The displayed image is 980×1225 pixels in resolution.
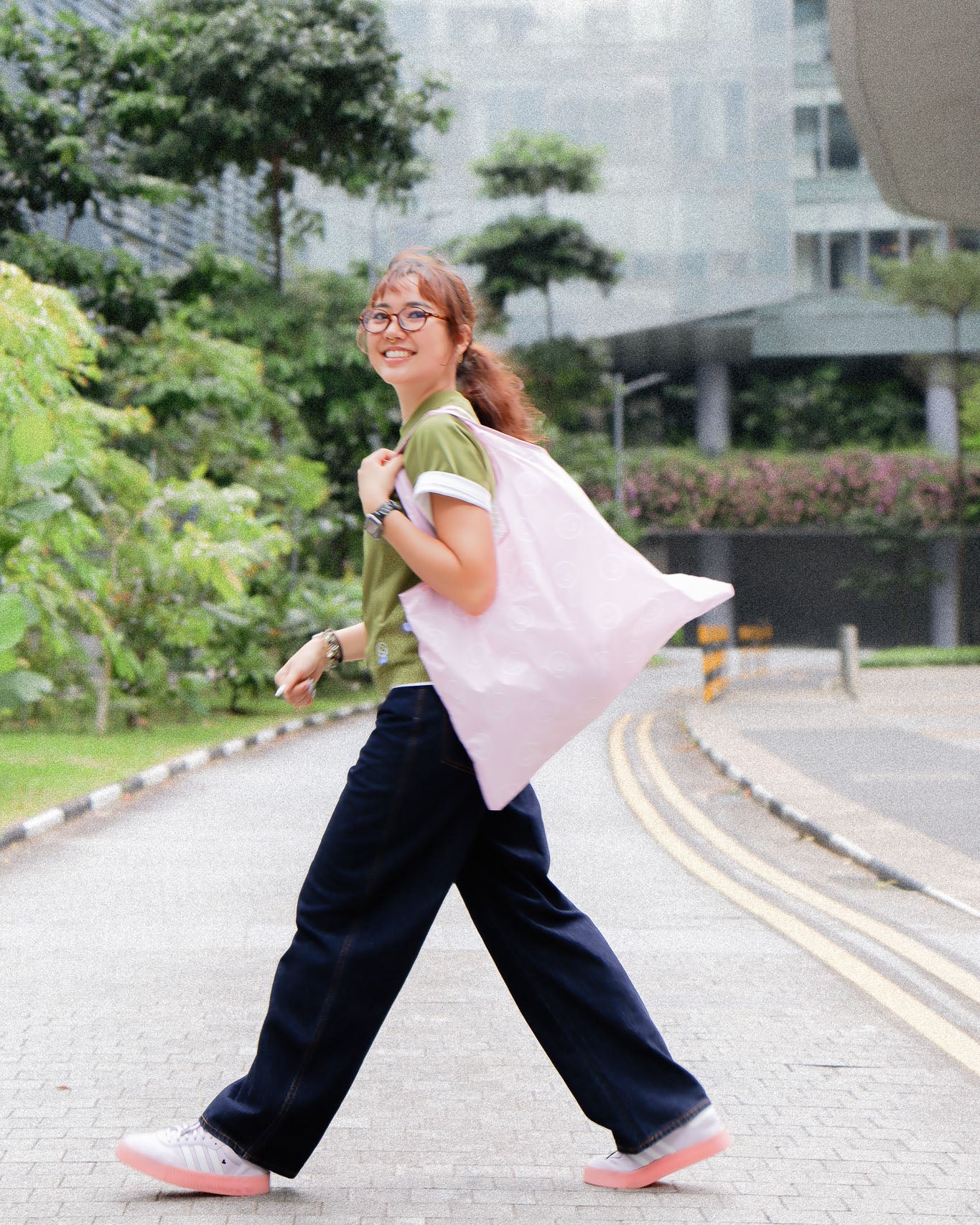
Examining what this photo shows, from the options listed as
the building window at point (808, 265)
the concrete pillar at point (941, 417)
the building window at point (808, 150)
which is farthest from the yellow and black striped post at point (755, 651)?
the building window at point (808, 150)

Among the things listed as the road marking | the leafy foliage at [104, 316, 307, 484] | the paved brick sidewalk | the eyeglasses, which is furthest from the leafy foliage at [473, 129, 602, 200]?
the eyeglasses

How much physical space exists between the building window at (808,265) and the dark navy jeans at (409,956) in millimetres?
48290

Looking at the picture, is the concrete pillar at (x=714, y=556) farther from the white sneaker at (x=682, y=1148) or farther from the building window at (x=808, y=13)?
the white sneaker at (x=682, y=1148)

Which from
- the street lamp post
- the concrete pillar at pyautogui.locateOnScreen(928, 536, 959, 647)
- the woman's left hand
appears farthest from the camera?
Answer: the concrete pillar at pyautogui.locateOnScreen(928, 536, 959, 647)

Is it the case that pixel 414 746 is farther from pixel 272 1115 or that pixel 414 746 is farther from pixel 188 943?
pixel 188 943

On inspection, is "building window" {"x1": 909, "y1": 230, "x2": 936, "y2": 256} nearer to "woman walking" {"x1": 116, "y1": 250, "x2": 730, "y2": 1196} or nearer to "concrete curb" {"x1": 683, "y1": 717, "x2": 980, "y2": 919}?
"concrete curb" {"x1": 683, "y1": 717, "x2": 980, "y2": 919}

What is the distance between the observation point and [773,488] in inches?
1802

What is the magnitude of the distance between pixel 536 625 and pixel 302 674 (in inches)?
23.4

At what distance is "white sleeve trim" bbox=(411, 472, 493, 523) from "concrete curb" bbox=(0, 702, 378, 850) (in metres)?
6.08

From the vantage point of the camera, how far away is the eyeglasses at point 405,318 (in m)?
3.08

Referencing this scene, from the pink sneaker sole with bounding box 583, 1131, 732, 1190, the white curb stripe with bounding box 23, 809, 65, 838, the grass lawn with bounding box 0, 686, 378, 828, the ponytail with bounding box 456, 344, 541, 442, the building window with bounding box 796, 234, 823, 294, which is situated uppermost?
the building window with bounding box 796, 234, 823, 294

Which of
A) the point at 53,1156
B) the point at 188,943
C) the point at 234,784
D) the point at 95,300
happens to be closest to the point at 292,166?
the point at 95,300

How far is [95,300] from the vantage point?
17828 mm

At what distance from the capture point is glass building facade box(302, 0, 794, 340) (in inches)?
1810
